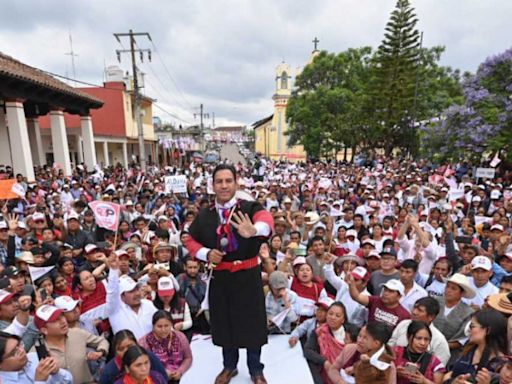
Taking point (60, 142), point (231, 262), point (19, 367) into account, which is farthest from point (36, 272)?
point (60, 142)

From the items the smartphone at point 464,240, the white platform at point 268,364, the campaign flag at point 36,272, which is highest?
the campaign flag at point 36,272

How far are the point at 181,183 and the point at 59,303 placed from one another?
666cm

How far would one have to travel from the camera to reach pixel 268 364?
10.6 ft

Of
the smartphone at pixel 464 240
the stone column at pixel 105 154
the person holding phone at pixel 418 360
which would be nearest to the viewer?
the person holding phone at pixel 418 360

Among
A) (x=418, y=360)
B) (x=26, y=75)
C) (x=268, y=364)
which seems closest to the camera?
(x=418, y=360)

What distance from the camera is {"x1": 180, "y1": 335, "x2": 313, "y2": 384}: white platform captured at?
2966 millimetres

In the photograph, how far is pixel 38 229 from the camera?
5965 mm

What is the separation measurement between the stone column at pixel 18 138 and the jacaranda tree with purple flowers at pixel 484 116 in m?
15.0

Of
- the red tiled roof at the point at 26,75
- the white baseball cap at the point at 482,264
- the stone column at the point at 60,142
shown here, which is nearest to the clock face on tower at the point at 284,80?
the red tiled roof at the point at 26,75

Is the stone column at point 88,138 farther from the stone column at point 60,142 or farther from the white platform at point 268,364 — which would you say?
the white platform at point 268,364

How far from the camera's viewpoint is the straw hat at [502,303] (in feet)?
9.28

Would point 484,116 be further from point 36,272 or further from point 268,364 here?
point 36,272

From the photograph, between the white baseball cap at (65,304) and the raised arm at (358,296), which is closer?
the white baseball cap at (65,304)

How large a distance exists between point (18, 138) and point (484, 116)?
51.5 ft
